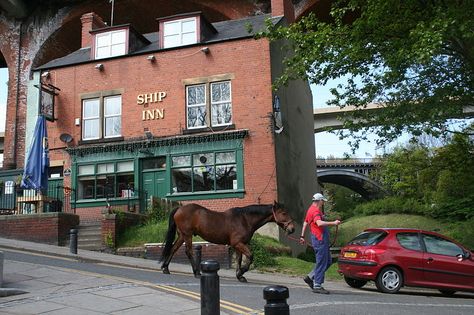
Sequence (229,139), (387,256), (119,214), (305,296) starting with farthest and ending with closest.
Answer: (229,139) → (119,214) → (387,256) → (305,296)

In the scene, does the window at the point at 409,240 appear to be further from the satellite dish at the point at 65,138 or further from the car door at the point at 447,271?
the satellite dish at the point at 65,138

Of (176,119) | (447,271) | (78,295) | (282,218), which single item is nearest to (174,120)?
(176,119)

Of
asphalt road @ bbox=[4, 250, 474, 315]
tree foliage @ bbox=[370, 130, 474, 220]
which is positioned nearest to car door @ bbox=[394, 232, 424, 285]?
asphalt road @ bbox=[4, 250, 474, 315]

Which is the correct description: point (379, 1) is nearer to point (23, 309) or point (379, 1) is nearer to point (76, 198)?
point (23, 309)

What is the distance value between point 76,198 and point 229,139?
737 centimetres

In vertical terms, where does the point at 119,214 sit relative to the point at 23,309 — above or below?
above

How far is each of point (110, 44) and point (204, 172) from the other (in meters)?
8.11

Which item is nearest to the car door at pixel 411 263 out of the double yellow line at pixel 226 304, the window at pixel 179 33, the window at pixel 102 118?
the double yellow line at pixel 226 304

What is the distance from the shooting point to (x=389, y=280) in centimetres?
1251

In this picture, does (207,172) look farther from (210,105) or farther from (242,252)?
(242,252)

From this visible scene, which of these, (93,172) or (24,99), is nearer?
(93,172)

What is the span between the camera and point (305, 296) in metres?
10.3

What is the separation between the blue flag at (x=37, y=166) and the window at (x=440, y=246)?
585 inches

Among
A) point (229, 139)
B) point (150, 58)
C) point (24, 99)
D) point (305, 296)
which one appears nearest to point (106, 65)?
point (150, 58)
